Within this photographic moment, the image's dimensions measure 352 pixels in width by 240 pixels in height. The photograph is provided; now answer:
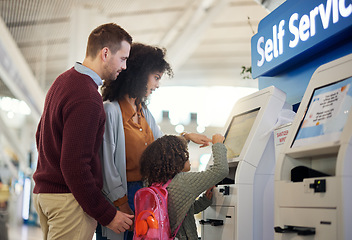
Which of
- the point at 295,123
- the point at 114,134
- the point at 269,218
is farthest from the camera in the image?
the point at 269,218

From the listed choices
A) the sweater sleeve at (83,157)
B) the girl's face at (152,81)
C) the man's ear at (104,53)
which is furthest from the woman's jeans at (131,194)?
the man's ear at (104,53)

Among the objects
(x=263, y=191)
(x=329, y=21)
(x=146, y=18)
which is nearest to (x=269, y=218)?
(x=263, y=191)

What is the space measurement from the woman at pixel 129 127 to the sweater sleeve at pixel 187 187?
8.0 inches

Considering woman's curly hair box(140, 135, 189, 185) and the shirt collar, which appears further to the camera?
the shirt collar

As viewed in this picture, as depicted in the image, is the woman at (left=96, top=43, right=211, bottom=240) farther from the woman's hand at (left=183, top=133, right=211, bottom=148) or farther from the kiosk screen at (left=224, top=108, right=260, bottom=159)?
the kiosk screen at (left=224, top=108, right=260, bottom=159)

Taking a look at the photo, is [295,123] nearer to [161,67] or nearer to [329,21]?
[329,21]

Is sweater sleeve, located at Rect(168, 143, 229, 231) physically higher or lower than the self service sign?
lower

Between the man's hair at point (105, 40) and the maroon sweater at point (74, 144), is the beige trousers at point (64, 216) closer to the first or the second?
the maroon sweater at point (74, 144)

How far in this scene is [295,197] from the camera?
1809mm

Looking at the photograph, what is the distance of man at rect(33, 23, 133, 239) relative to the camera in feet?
5.83

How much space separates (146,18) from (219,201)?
7376 millimetres

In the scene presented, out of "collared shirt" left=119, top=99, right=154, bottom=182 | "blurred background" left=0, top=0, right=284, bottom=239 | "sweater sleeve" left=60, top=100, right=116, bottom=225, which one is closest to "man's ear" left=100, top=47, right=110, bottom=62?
"sweater sleeve" left=60, top=100, right=116, bottom=225

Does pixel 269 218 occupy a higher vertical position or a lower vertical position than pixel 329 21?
lower

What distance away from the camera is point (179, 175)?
88.1 inches
